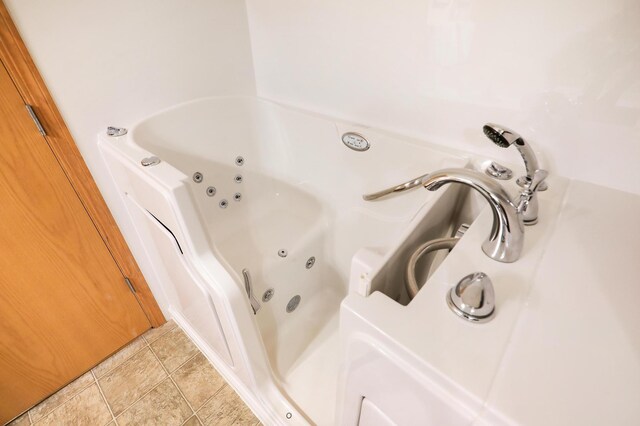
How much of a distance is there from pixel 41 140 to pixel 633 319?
147 centimetres

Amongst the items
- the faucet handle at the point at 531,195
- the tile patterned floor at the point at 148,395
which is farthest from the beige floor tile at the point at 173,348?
the faucet handle at the point at 531,195

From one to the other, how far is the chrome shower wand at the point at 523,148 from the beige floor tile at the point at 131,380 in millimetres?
1423

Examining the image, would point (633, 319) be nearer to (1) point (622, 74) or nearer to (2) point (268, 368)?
(1) point (622, 74)

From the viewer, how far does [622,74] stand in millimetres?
703

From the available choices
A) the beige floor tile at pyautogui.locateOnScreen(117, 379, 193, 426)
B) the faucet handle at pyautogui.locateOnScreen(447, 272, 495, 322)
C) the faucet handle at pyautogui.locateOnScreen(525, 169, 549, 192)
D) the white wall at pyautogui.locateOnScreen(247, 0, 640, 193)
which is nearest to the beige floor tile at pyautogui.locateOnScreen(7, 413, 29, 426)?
the beige floor tile at pyautogui.locateOnScreen(117, 379, 193, 426)

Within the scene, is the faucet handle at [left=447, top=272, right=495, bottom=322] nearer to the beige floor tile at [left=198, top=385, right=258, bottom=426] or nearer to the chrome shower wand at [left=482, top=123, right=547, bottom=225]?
the chrome shower wand at [left=482, top=123, right=547, bottom=225]

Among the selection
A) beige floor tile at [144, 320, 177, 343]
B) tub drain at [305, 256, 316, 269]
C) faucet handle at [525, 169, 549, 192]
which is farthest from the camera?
beige floor tile at [144, 320, 177, 343]

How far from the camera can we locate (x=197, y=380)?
1.21 meters

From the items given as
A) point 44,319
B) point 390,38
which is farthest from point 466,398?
point 44,319

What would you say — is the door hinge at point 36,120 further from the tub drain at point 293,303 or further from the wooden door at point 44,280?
the tub drain at point 293,303

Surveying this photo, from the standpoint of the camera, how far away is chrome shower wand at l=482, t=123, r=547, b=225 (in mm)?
559

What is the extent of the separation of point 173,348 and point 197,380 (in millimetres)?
213

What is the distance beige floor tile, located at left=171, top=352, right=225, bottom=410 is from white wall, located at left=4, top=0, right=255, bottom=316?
0.37 meters

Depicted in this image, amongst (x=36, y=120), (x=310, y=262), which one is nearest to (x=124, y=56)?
(x=36, y=120)
